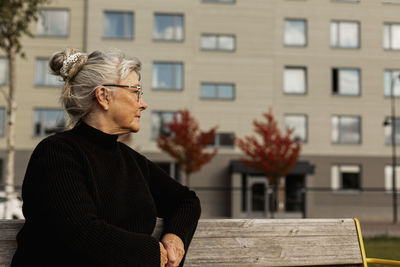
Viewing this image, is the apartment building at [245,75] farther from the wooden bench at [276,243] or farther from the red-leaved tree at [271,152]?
the wooden bench at [276,243]

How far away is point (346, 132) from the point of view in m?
31.6

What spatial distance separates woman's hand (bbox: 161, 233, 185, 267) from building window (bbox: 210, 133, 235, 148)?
92.0 feet

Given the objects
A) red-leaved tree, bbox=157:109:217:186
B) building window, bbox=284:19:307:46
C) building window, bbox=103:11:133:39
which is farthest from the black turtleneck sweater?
building window, bbox=284:19:307:46

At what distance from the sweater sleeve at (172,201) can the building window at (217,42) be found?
28.5 metres

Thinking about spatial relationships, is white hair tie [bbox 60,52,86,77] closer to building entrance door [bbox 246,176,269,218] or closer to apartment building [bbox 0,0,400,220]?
building entrance door [bbox 246,176,269,218]

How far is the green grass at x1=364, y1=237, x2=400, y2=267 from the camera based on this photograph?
10180 millimetres

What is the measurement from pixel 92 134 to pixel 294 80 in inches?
1177

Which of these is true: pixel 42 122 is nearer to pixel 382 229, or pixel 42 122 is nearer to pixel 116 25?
pixel 116 25

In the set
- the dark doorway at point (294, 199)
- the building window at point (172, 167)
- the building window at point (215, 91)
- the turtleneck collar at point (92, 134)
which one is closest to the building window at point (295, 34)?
the building window at point (215, 91)

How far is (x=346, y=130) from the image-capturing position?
31594mm

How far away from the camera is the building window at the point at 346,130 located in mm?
31562

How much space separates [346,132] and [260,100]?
5.70 m

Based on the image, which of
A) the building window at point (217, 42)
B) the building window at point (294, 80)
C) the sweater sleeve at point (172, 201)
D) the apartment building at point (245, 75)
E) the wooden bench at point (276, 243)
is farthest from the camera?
the building window at point (294, 80)

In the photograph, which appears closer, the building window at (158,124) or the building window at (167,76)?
the building window at (158,124)
